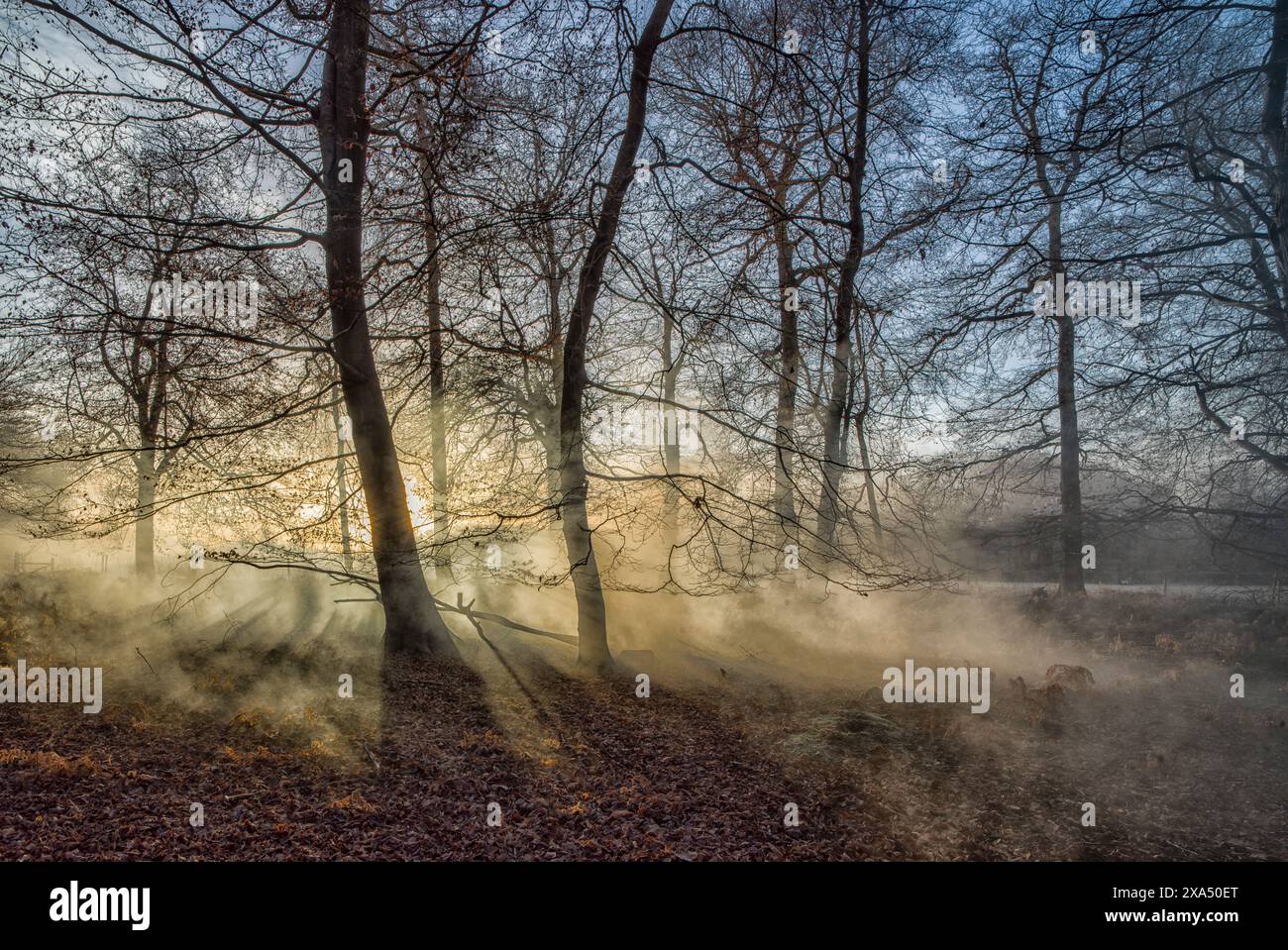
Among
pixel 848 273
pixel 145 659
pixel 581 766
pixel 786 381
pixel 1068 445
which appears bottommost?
pixel 581 766

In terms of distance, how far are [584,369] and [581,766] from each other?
4.55 m

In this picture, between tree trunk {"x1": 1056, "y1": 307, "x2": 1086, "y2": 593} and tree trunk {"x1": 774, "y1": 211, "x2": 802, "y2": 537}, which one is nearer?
tree trunk {"x1": 774, "y1": 211, "x2": 802, "y2": 537}

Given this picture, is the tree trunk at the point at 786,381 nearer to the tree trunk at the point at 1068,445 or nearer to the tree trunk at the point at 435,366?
the tree trunk at the point at 435,366

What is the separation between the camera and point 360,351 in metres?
8.20

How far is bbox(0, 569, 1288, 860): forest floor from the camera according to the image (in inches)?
188

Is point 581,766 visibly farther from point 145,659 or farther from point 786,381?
point 145,659

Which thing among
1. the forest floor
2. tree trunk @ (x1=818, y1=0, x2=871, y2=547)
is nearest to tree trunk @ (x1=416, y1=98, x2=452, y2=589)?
the forest floor

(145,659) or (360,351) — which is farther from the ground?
(360,351)

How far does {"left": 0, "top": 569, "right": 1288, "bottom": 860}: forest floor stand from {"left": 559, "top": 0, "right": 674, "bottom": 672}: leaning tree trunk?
0.81 metres

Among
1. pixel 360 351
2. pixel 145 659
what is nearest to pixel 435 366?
pixel 360 351

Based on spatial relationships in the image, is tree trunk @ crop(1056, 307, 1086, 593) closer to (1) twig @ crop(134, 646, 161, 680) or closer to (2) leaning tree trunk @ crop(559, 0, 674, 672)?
(2) leaning tree trunk @ crop(559, 0, 674, 672)

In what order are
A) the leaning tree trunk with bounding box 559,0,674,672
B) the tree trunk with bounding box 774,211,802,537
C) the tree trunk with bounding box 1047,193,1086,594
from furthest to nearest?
the tree trunk with bounding box 1047,193,1086,594, the tree trunk with bounding box 774,211,802,537, the leaning tree trunk with bounding box 559,0,674,672
